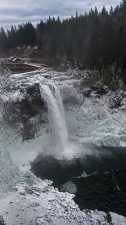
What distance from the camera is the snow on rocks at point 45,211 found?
16094mm

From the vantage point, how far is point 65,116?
95.3 ft

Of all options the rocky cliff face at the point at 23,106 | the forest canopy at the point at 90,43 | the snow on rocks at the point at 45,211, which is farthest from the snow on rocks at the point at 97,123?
the snow on rocks at the point at 45,211

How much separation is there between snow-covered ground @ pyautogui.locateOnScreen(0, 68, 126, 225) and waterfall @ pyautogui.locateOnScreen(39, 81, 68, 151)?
1.16 metres

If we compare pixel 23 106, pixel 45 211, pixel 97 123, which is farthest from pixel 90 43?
pixel 45 211

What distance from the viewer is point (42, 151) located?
993 inches

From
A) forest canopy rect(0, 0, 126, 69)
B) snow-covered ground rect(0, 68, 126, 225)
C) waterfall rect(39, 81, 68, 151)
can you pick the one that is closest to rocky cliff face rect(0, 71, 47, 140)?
snow-covered ground rect(0, 68, 126, 225)

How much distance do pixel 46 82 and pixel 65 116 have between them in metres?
4.19

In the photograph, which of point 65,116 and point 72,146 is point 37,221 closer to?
point 72,146

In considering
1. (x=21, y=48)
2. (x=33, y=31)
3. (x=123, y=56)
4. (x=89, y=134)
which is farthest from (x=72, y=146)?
(x=33, y=31)

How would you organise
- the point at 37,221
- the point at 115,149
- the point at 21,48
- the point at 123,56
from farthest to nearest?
1. the point at 21,48
2. the point at 123,56
3. the point at 115,149
4. the point at 37,221

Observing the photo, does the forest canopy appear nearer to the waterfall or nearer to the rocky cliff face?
the waterfall

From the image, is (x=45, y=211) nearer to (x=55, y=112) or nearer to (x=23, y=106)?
(x=23, y=106)

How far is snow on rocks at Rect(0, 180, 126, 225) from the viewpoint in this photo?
16.1 metres

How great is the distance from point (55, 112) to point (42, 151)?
399cm
